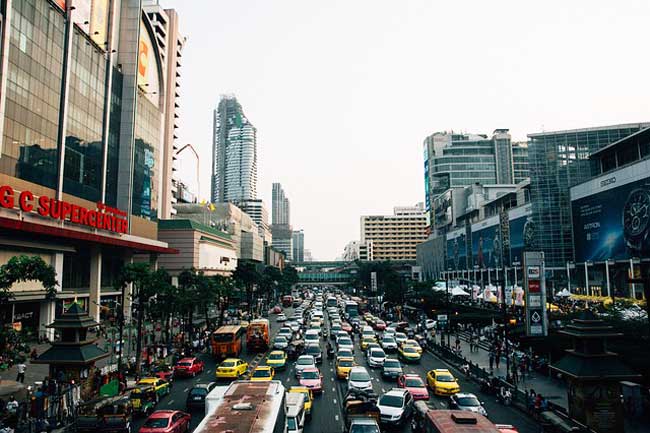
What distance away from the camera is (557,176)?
98.8m

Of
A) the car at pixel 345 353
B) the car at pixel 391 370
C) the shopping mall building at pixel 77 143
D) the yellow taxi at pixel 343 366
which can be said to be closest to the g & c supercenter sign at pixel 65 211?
the shopping mall building at pixel 77 143

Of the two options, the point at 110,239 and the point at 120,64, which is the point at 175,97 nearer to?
the point at 120,64

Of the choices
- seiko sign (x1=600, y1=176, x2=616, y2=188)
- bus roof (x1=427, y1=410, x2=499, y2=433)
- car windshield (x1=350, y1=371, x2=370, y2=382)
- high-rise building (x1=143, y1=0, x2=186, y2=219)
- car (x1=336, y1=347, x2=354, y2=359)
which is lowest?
car (x1=336, y1=347, x2=354, y2=359)

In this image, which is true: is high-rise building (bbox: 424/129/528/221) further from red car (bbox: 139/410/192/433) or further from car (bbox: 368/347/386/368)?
red car (bbox: 139/410/192/433)

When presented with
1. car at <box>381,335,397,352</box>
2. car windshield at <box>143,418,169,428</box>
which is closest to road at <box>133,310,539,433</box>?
car windshield at <box>143,418,169,428</box>

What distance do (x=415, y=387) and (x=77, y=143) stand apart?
5004 cm

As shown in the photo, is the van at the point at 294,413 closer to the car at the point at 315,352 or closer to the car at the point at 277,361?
the car at the point at 277,361

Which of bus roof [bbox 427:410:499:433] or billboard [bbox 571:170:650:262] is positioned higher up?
billboard [bbox 571:170:650:262]

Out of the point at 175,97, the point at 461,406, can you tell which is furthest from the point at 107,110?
the point at 461,406

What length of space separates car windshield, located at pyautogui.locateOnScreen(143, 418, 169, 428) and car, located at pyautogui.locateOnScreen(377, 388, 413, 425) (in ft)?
30.2

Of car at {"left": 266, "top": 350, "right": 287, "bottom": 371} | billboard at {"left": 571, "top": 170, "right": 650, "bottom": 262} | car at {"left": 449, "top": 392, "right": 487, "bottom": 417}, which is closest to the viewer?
car at {"left": 449, "top": 392, "right": 487, "bottom": 417}

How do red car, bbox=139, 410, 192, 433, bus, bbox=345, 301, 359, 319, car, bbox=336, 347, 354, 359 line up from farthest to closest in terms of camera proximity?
bus, bbox=345, 301, 359, 319, car, bbox=336, 347, 354, 359, red car, bbox=139, 410, 192, 433

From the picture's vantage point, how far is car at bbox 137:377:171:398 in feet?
95.3

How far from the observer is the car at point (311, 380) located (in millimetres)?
30328
